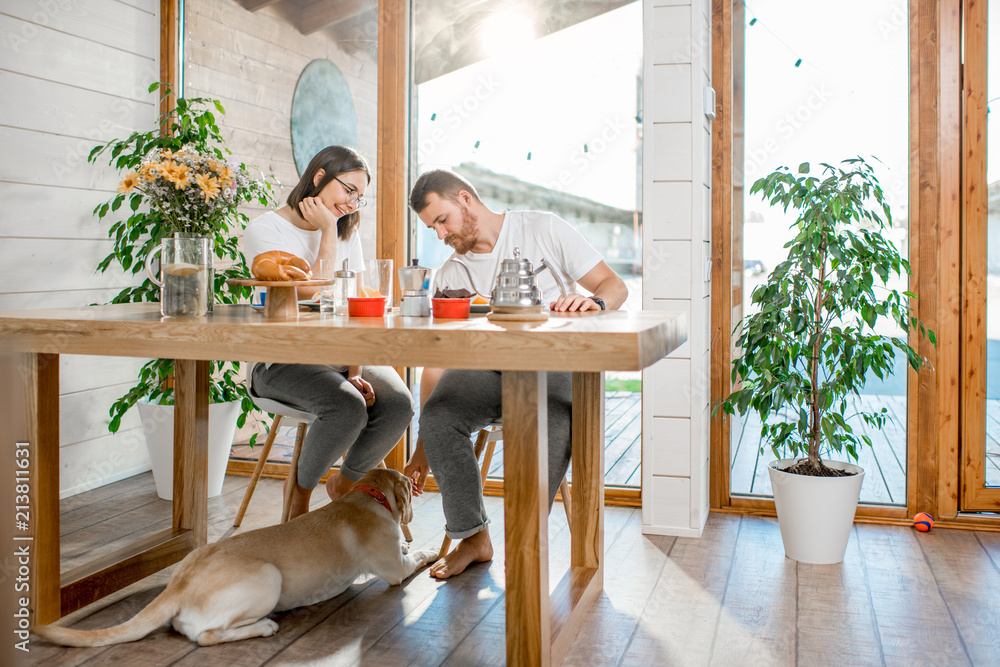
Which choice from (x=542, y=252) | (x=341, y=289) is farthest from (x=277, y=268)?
(x=542, y=252)

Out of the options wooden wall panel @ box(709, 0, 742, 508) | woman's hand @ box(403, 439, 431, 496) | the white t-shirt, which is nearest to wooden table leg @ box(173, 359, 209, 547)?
woman's hand @ box(403, 439, 431, 496)

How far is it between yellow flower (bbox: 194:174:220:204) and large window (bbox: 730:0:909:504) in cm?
185

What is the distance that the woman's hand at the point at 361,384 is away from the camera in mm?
2436

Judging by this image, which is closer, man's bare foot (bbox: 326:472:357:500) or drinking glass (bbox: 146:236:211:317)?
drinking glass (bbox: 146:236:211:317)

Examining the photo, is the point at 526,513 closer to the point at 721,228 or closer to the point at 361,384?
the point at 361,384

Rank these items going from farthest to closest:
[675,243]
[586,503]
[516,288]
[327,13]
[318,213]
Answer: [327,13] → [675,243] → [318,213] → [586,503] → [516,288]

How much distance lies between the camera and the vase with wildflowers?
1.89 meters

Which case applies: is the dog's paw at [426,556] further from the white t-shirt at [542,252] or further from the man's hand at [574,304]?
the man's hand at [574,304]

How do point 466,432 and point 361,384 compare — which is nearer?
point 466,432

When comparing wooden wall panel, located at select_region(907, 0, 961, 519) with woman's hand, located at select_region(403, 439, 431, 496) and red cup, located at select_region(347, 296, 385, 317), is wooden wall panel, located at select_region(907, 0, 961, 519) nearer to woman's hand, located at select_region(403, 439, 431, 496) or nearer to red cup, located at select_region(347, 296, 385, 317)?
woman's hand, located at select_region(403, 439, 431, 496)

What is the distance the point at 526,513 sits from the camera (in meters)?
1.52

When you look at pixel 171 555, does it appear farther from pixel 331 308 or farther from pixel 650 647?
pixel 650 647

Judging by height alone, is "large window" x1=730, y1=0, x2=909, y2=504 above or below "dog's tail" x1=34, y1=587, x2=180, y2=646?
above

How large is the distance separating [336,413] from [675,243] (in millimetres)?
1240
